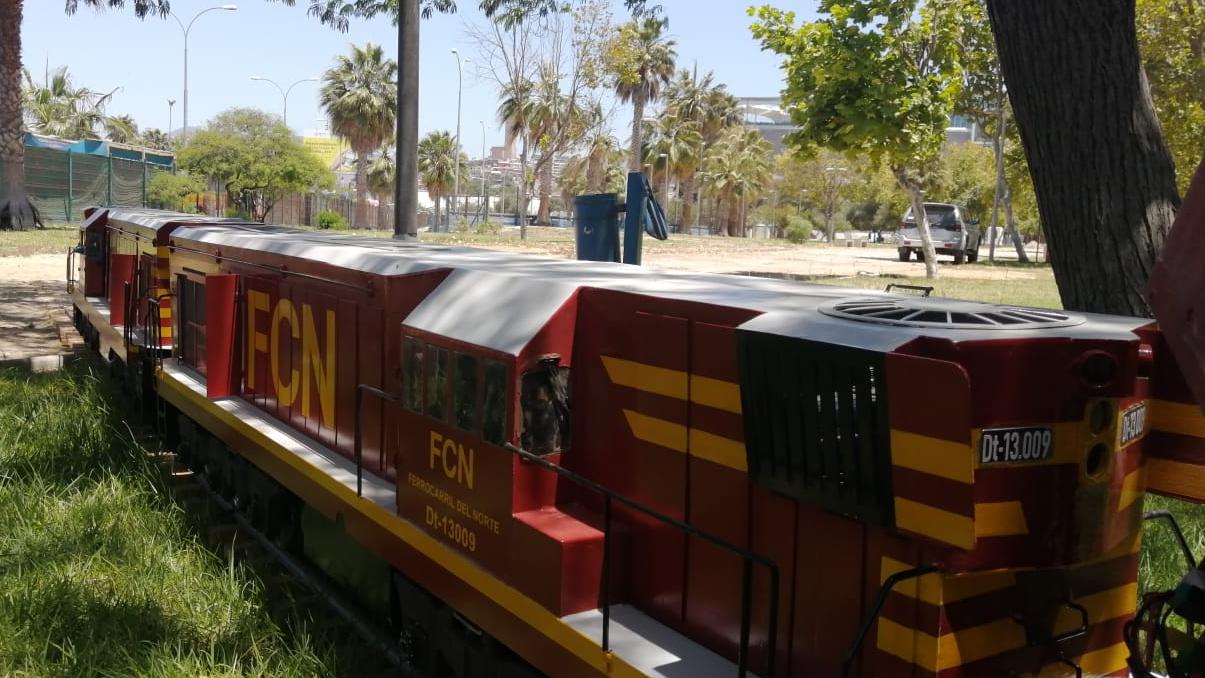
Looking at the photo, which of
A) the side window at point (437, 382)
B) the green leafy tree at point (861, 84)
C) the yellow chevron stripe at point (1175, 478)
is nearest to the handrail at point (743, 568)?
the side window at point (437, 382)

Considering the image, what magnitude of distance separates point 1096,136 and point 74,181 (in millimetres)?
42854

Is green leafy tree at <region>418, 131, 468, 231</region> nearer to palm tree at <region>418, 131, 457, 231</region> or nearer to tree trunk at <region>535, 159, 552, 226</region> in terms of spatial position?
palm tree at <region>418, 131, 457, 231</region>

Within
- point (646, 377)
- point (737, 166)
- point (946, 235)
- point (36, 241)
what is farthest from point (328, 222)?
point (646, 377)

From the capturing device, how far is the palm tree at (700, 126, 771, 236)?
7162 centimetres

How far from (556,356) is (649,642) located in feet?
3.86

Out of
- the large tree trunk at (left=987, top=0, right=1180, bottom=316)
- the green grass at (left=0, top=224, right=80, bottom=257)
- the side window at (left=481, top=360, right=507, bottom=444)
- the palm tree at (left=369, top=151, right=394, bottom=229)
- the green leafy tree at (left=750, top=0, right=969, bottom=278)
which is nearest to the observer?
the side window at (left=481, top=360, right=507, bottom=444)

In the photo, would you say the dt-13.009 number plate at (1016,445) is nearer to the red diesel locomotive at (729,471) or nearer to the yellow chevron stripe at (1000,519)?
the red diesel locomotive at (729,471)

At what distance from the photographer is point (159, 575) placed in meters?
6.11

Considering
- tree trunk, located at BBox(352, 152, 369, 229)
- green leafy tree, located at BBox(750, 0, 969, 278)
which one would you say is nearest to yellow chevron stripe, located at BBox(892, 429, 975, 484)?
green leafy tree, located at BBox(750, 0, 969, 278)

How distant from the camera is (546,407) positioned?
4203mm

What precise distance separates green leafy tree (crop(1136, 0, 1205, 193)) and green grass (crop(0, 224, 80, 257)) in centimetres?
2767

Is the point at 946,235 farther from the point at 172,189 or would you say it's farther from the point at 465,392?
the point at 465,392

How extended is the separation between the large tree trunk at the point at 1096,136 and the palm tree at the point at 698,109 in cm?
6255

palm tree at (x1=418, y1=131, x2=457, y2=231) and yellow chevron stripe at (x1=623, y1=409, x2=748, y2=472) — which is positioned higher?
palm tree at (x1=418, y1=131, x2=457, y2=231)
